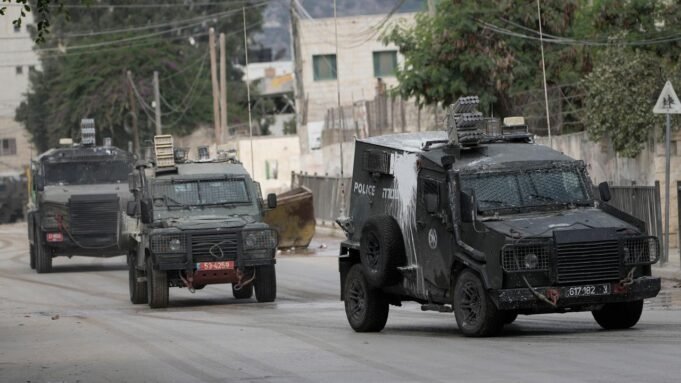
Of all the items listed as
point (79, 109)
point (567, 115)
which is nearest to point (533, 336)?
point (567, 115)

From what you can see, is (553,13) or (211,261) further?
(553,13)

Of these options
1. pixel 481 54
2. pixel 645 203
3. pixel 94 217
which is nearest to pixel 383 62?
pixel 481 54

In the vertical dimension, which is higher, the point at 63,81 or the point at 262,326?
the point at 63,81

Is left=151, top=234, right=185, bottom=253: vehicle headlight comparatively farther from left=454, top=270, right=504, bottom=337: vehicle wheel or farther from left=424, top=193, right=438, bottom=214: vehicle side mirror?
left=454, top=270, right=504, bottom=337: vehicle wheel

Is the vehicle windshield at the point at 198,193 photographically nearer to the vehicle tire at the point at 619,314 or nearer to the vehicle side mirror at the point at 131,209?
the vehicle side mirror at the point at 131,209

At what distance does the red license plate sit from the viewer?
22797 millimetres

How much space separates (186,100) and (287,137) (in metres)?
18.8

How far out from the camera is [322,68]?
250 ft

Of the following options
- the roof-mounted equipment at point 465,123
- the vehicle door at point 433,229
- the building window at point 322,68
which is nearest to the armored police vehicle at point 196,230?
the vehicle door at point 433,229

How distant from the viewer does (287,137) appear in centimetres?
7575

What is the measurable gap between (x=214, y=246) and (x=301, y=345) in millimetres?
6823

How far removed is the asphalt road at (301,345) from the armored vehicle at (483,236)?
430 millimetres

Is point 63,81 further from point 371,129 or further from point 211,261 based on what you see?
point 211,261

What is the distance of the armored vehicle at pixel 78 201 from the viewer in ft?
111
